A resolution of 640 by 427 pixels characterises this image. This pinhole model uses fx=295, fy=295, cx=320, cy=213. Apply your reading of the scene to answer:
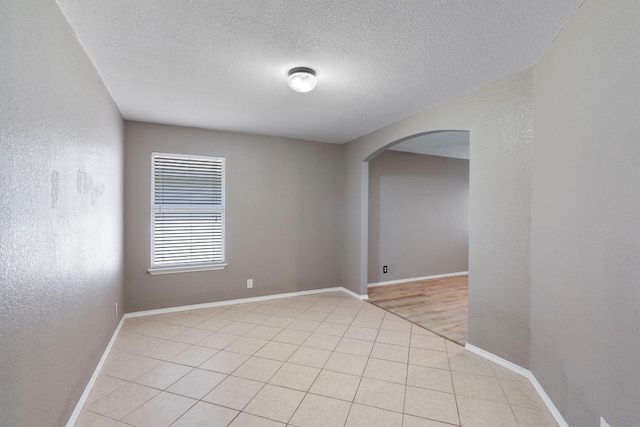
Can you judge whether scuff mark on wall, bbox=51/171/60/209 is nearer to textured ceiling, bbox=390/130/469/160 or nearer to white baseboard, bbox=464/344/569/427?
white baseboard, bbox=464/344/569/427

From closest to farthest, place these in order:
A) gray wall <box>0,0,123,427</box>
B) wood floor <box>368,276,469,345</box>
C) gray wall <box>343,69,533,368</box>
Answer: gray wall <box>0,0,123,427</box>, gray wall <box>343,69,533,368</box>, wood floor <box>368,276,469,345</box>

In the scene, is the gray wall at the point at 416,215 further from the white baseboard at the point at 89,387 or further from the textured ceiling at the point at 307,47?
the white baseboard at the point at 89,387

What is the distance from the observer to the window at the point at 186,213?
378 centimetres

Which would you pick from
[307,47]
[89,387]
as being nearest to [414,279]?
[307,47]

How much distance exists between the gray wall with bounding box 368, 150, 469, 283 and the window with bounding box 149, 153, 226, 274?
2.61 metres

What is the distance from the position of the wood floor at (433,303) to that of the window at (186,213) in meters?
2.50

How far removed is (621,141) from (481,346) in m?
2.05

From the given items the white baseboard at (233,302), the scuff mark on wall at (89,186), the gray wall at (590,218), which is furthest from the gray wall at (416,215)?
the scuff mark on wall at (89,186)

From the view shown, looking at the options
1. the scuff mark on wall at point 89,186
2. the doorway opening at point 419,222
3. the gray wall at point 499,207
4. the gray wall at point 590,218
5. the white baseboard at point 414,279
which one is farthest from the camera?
the white baseboard at point 414,279

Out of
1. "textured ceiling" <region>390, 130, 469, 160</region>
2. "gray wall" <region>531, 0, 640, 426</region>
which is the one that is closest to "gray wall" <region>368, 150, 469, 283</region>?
"textured ceiling" <region>390, 130, 469, 160</region>

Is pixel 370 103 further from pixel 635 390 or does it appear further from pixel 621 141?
pixel 635 390

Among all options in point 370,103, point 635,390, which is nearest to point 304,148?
point 370,103

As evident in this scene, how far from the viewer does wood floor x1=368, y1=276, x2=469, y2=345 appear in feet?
11.1

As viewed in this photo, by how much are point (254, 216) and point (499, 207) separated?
120 inches
